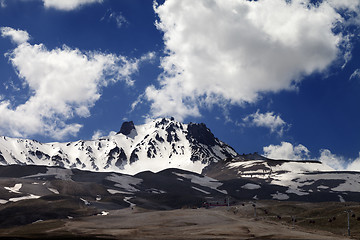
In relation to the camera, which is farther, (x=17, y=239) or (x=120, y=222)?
(x=120, y=222)

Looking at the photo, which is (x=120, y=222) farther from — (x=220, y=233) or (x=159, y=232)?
(x=220, y=233)

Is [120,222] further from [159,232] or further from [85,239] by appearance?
[85,239]

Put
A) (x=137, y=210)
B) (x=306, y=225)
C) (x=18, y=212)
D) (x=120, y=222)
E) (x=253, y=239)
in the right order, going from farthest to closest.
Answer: (x=137, y=210) → (x=18, y=212) → (x=120, y=222) → (x=306, y=225) → (x=253, y=239)

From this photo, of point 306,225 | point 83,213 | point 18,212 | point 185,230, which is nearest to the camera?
point 185,230

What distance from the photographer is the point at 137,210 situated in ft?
644

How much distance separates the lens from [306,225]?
120 metres

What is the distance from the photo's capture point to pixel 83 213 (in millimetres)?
177875

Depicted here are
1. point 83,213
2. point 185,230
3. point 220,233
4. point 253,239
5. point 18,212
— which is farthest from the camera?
point 83,213

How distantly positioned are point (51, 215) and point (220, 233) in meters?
90.8

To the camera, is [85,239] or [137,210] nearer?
[85,239]

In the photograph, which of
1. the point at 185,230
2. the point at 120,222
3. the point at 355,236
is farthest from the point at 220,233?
the point at 120,222

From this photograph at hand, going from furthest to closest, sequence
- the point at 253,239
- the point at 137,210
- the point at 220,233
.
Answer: the point at 137,210
the point at 220,233
the point at 253,239

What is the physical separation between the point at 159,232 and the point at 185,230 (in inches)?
288

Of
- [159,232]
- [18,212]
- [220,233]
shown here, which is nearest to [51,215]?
[18,212]
